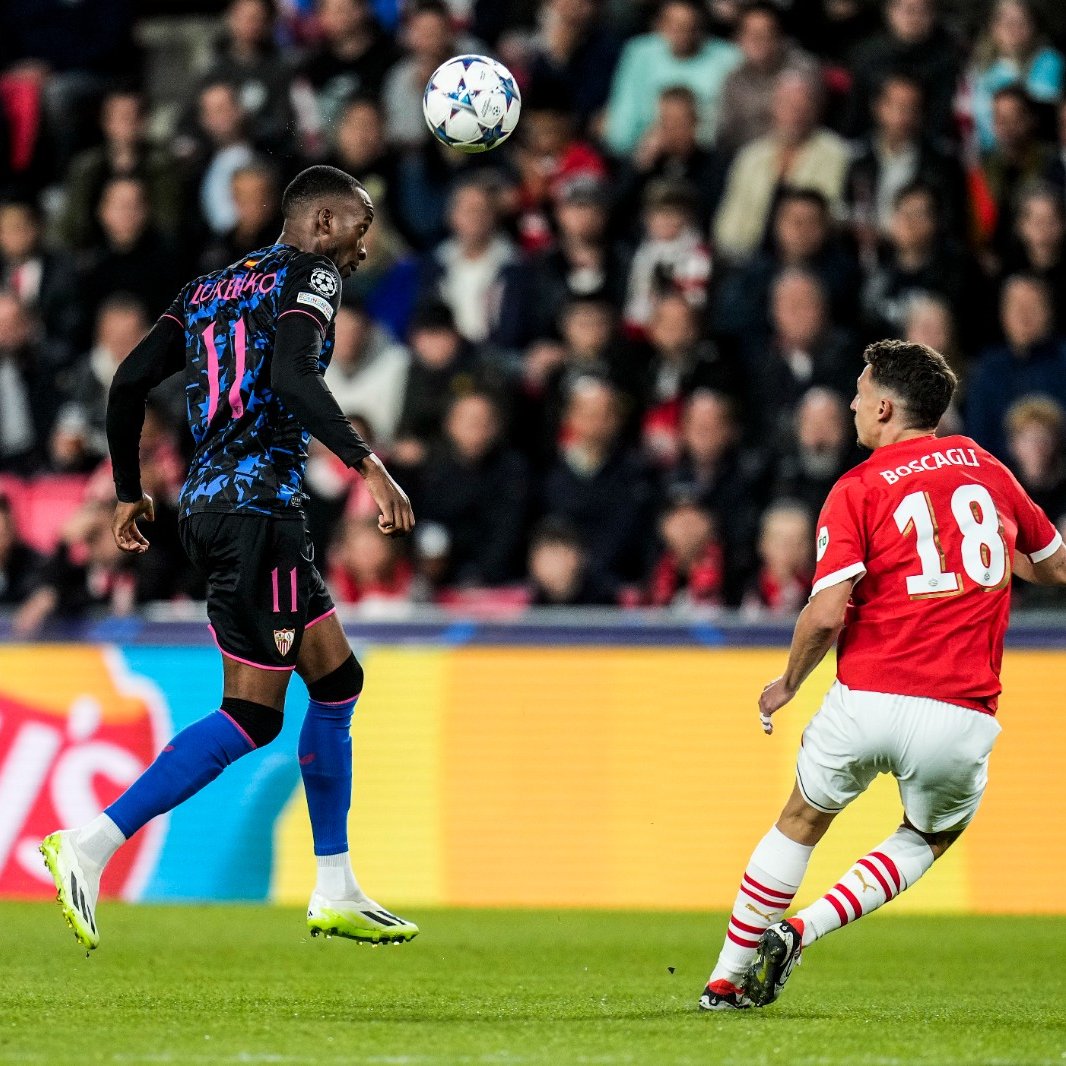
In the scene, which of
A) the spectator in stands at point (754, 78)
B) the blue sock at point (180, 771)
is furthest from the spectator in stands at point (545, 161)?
the blue sock at point (180, 771)

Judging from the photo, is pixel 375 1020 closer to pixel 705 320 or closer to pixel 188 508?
pixel 188 508

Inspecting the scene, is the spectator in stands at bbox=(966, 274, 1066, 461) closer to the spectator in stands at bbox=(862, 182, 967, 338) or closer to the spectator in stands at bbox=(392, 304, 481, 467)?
the spectator in stands at bbox=(862, 182, 967, 338)

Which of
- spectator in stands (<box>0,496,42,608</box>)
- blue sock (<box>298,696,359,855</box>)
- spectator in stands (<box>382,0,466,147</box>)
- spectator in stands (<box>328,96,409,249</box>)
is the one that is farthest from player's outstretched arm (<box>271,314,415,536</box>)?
spectator in stands (<box>382,0,466,147</box>)

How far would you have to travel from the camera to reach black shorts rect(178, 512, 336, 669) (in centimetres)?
609

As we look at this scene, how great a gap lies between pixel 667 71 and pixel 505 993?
319 inches

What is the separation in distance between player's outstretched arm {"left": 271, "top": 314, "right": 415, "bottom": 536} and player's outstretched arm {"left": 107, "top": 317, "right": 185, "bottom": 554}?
0.60m

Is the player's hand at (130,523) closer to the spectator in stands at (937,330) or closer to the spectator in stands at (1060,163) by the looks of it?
the spectator in stands at (937,330)

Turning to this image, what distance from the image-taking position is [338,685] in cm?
650

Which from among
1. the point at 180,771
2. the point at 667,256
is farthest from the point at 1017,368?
the point at 180,771

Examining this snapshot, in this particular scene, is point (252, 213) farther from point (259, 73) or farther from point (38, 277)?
point (38, 277)

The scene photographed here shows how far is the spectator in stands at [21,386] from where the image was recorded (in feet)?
41.4

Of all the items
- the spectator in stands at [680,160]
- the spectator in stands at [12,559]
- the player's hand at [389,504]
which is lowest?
the spectator in stands at [12,559]

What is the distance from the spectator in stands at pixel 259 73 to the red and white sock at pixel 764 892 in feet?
28.8

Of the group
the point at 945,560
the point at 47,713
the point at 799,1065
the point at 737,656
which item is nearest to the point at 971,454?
the point at 945,560
